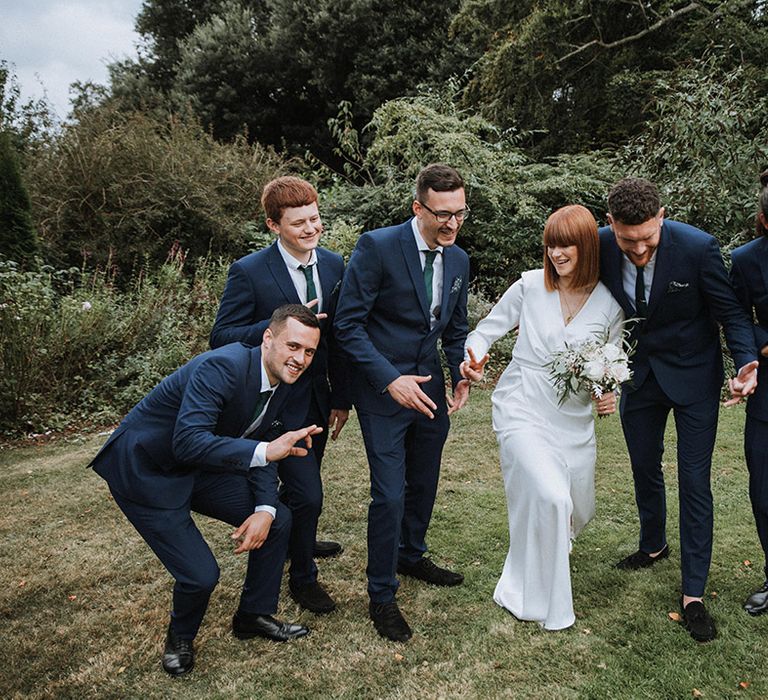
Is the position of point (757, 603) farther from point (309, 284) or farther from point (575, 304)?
point (309, 284)

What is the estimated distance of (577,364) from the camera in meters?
3.68

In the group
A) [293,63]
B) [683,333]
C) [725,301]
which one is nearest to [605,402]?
[683,333]

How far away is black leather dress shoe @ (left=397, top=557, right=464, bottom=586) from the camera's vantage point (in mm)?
4294

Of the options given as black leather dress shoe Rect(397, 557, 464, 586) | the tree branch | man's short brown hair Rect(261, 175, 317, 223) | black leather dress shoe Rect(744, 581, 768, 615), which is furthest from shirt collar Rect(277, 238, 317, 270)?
Result: the tree branch

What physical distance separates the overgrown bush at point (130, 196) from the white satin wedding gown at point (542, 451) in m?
8.72

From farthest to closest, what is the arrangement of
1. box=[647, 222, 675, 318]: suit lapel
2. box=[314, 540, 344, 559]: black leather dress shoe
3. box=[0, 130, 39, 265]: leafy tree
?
box=[0, 130, 39, 265]: leafy tree, box=[314, 540, 344, 559]: black leather dress shoe, box=[647, 222, 675, 318]: suit lapel

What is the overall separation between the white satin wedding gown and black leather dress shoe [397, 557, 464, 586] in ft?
1.09

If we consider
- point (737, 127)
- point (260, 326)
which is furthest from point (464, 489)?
point (737, 127)

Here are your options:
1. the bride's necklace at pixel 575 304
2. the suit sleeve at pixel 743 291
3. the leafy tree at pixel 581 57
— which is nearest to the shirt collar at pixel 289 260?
the bride's necklace at pixel 575 304

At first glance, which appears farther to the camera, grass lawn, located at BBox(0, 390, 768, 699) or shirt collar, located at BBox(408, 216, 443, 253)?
shirt collar, located at BBox(408, 216, 443, 253)

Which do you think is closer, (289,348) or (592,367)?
(289,348)

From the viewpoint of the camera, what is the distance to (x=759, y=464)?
3734 mm

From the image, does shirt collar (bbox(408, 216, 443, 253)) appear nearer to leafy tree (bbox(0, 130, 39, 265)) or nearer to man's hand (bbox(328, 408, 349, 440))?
man's hand (bbox(328, 408, 349, 440))

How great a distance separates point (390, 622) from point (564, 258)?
210 cm
